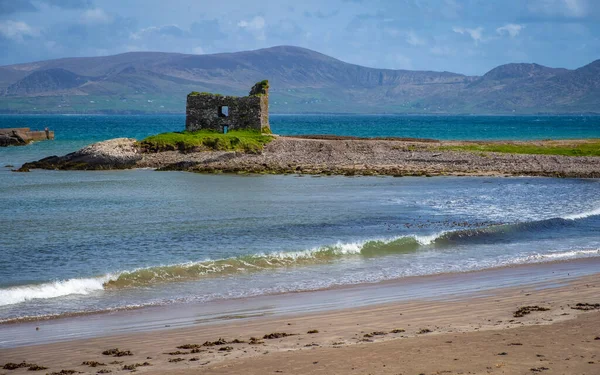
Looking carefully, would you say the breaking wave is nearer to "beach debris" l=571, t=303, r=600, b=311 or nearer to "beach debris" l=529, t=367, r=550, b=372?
"beach debris" l=571, t=303, r=600, b=311

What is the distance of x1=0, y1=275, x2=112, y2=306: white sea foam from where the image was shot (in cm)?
1495

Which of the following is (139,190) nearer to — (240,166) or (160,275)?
(240,166)

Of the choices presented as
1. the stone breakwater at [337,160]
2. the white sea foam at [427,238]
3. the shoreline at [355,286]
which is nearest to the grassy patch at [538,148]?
the stone breakwater at [337,160]

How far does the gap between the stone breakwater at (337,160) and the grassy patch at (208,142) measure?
0.52m

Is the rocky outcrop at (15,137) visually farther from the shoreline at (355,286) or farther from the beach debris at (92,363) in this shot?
the beach debris at (92,363)

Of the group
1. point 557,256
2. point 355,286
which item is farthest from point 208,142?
point 355,286

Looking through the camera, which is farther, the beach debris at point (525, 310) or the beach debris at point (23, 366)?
the beach debris at point (525, 310)

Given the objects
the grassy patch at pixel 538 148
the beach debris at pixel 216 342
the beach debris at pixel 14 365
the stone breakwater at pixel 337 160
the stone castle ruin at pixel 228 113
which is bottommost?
the beach debris at pixel 14 365

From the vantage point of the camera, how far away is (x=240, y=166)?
4325cm

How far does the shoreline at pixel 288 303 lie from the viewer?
12641 millimetres

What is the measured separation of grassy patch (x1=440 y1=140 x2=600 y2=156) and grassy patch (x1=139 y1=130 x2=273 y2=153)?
11450 mm

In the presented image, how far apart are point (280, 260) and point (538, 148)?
114 ft

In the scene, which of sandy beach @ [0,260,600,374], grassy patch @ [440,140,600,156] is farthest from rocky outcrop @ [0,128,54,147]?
sandy beach @ [0,260,600,374]

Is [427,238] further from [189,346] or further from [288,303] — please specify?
[189,346]
